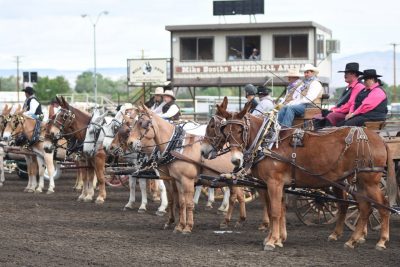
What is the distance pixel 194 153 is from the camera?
14.8 m

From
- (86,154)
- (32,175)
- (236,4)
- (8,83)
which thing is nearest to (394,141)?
(86,154)

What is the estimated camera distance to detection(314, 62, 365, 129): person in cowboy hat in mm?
13797

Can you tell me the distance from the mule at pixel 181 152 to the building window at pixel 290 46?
107ft

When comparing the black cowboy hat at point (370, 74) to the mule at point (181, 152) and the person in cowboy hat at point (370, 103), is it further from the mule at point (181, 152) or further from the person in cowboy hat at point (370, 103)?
the mule at point (181, 152)

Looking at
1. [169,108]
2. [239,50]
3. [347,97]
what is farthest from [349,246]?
[239,50]

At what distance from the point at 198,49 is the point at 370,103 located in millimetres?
35314

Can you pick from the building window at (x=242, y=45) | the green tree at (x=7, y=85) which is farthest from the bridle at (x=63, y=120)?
the green tree at (x=7, y=85)

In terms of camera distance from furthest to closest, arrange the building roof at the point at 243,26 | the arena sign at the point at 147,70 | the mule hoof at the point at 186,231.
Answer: the arena sign at the point at 147,70 < the building roof at the point at 243,26 < the mule hoof at the point at 186,231

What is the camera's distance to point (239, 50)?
48.0 meters

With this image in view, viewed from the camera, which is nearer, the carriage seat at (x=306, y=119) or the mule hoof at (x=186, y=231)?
the carriage seat at (x=306, y=119)

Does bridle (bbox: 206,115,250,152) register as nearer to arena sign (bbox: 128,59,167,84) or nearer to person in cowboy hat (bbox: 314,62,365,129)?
person in cowboy hat (bbox: 314,62,365,129)

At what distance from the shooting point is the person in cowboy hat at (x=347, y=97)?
45.3ft

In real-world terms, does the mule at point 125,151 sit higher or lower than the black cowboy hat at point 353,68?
lower

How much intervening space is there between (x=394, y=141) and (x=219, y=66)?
3487 cm
